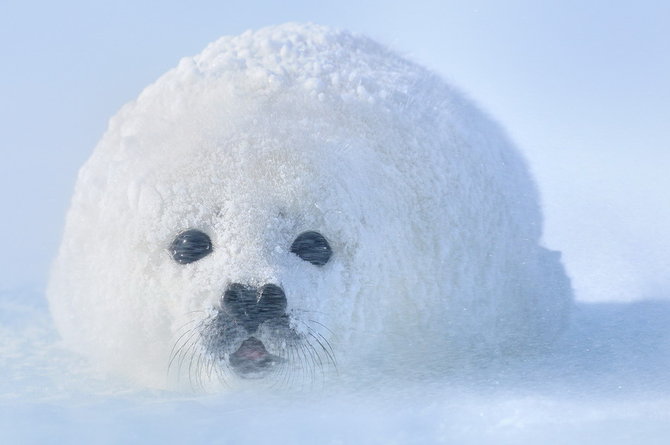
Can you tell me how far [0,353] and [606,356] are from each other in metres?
2.39

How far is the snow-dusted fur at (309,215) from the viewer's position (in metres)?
4.07

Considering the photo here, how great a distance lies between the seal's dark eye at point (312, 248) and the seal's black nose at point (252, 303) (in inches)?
11.6

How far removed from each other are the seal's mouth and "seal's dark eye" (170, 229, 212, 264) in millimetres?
385

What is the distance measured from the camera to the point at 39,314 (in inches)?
189

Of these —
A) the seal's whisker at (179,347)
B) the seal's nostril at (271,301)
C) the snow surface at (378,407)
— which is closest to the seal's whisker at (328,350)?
the snow surface at (378,407)

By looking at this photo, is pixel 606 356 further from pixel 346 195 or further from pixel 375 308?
pixel 346 195

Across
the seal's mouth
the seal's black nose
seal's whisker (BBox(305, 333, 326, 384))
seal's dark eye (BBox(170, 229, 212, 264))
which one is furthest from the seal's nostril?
seal's dark eye (BBox(170, 229, 212, 264))

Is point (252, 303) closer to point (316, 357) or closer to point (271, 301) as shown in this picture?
point (271, 301)

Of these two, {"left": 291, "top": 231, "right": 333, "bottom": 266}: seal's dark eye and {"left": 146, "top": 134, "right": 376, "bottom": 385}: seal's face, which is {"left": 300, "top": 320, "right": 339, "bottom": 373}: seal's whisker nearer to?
{"left": 146, "top": 134, "right": 376, "bottom": 385}: seal's face

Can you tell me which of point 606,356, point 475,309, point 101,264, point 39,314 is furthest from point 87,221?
point 606,356

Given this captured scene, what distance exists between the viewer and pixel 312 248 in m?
4.14

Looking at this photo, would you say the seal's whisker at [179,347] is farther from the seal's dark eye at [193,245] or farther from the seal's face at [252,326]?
the seal's dark eye at [193,245]

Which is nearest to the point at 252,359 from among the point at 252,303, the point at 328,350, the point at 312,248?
the point at 252,303

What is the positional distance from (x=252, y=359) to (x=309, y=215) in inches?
23.0
